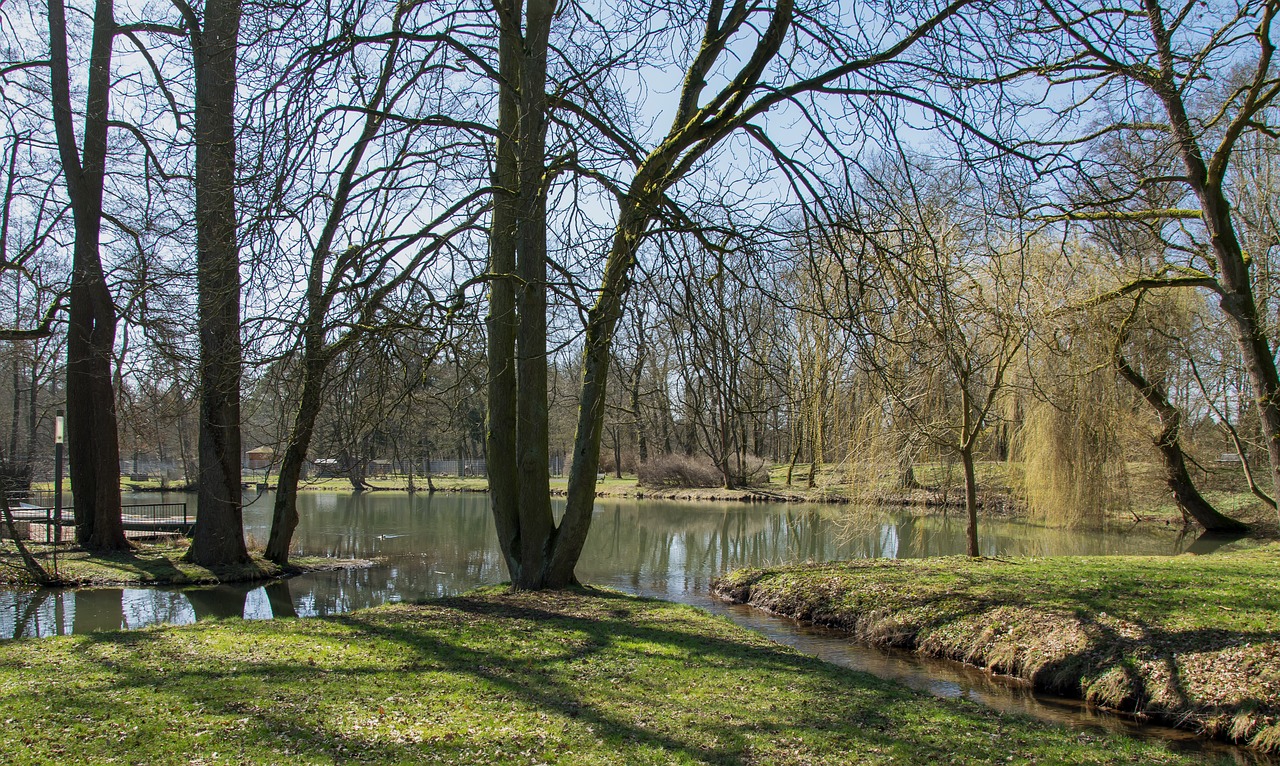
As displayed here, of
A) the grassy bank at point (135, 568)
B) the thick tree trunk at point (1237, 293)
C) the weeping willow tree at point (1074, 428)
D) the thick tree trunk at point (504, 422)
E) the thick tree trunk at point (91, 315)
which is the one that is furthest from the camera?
the weeping willow tree at point (1074, 428)

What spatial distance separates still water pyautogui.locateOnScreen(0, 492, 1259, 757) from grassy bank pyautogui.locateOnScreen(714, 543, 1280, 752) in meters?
0.32

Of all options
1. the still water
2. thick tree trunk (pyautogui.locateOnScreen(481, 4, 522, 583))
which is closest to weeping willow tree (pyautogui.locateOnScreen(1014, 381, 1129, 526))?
the still water

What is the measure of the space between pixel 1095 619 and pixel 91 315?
1641 centimetres

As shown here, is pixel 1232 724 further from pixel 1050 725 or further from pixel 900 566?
pixel 900 566

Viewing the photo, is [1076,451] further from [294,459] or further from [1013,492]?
[294,459]

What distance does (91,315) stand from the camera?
1510 cm

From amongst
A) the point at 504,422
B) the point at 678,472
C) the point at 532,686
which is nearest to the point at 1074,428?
the point at 504,422

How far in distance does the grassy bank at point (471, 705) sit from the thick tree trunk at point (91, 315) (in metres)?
9.32

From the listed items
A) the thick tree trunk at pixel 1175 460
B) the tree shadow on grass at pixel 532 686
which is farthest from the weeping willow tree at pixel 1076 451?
the tree shadow on grass at pixel 532 686

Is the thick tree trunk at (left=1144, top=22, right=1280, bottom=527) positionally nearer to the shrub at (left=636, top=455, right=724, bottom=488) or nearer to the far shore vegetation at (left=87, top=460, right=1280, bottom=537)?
the far shore vegetation at (left=87, top=460, right=1280, bottom=537)

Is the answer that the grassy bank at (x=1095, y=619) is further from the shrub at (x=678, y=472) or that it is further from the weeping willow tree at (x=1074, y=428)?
the shrub at (x=678, y=472)

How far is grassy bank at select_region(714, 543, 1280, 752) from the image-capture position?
6254 mm

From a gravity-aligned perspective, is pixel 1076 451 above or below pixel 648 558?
above

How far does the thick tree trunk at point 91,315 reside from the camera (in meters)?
13.7
